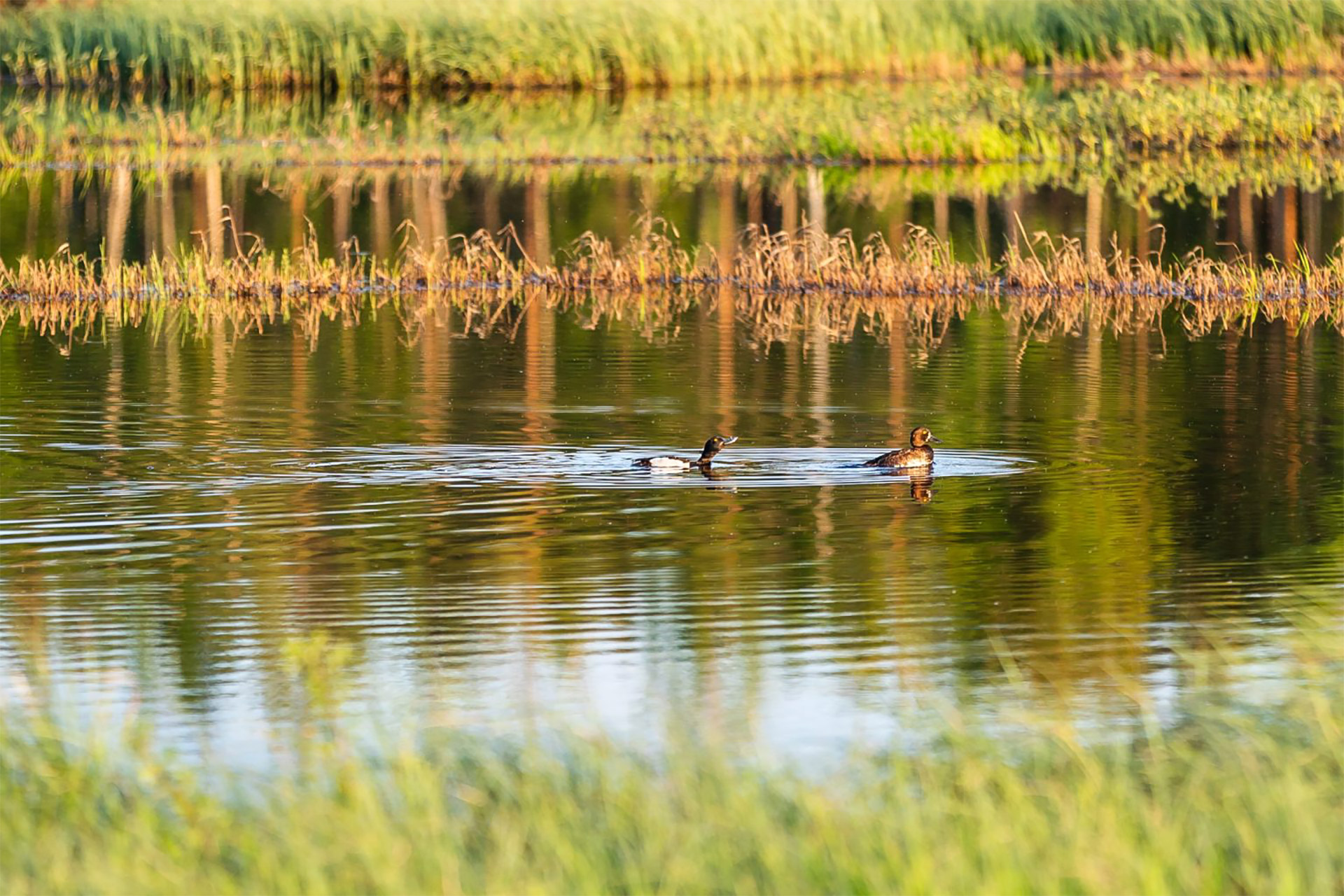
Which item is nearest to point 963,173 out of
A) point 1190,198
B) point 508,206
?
point 1190,198

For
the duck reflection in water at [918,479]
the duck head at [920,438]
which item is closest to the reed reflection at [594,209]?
the duck head at [920,438]

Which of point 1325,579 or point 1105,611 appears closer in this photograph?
point 1105,611

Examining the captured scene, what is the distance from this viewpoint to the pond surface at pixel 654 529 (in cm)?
941

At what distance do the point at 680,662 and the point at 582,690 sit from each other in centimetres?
66

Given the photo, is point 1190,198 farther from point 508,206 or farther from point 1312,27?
point 1312,27

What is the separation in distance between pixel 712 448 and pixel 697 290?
11792 mm

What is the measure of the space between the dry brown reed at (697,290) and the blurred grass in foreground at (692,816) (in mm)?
15754

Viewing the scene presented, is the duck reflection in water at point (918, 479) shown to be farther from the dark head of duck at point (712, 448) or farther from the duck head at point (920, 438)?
the dark head of duck at point (712, 448)

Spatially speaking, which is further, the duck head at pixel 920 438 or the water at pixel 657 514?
the duck head at pixel 920 438

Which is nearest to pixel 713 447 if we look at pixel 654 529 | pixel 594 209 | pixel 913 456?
pixel 913 456

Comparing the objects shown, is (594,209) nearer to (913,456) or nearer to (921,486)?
(913,456)

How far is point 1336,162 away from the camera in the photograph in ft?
124

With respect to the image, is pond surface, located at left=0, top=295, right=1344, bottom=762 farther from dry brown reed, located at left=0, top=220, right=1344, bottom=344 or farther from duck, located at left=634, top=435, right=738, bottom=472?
dry brown reed, located at left=0, top=220, right=1344, bottom=344

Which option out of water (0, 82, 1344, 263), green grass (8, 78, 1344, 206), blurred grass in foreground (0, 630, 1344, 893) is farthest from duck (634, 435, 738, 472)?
green grass (8, 78, 1344, 206)
